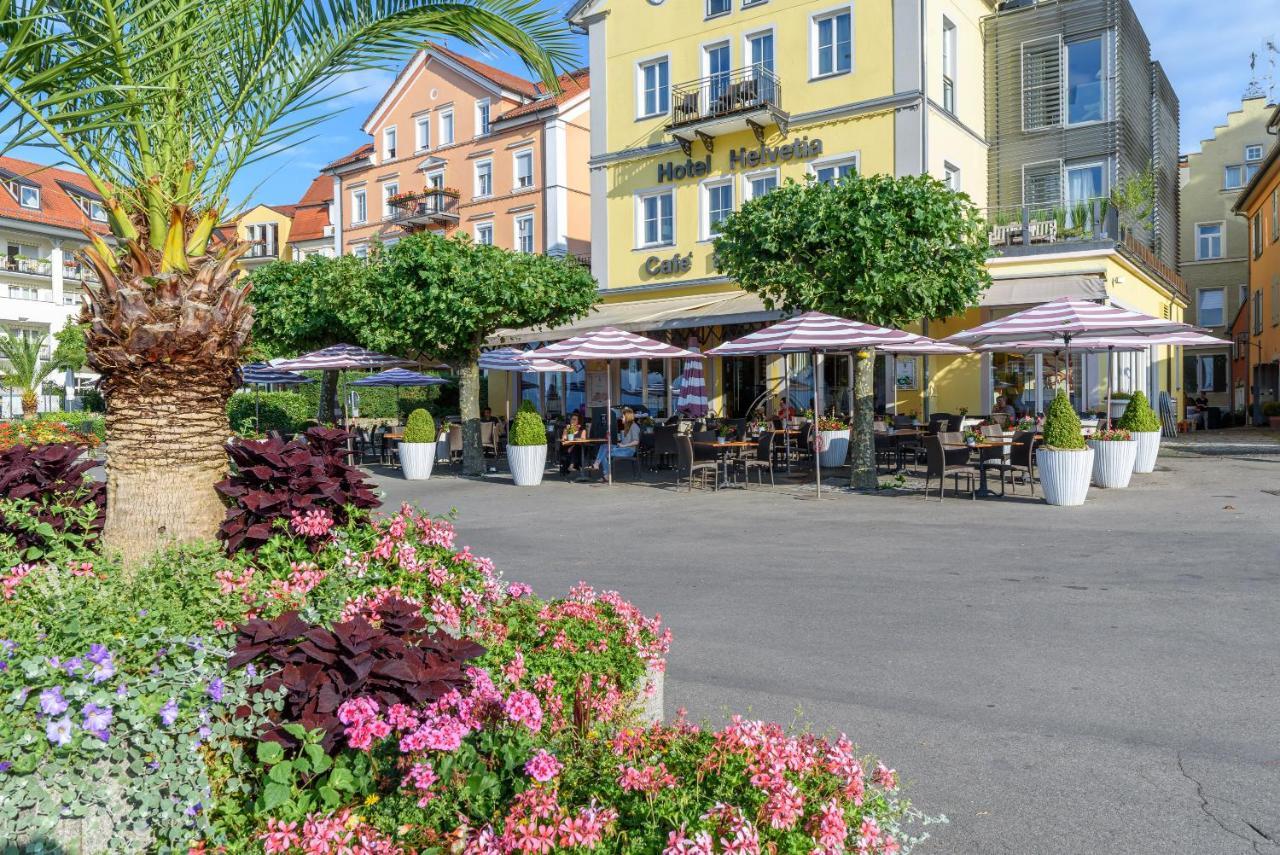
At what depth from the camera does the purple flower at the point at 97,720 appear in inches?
86.8

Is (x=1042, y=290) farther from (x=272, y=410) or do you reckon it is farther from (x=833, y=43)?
(x=272, y=410)

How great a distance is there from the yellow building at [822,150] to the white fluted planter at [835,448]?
317 centimetres

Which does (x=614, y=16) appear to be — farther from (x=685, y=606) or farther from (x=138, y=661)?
(x=138, y=661)

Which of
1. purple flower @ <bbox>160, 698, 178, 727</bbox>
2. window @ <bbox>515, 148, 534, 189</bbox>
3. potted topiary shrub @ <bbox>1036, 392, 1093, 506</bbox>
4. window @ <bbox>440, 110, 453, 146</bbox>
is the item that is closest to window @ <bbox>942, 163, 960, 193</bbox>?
potted topiary shrub @ <bbox>1036, 392, 1093, 506</bbox>

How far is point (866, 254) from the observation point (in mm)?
13609

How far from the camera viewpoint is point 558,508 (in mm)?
12562

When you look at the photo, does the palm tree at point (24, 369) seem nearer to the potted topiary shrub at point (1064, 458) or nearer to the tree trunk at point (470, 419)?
the tree trunk at point (470, 419)

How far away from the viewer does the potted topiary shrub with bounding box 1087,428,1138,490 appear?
13.0m

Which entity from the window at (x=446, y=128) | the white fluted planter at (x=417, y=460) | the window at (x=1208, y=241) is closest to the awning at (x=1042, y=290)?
the white fluted planter at (x=417, y=460)

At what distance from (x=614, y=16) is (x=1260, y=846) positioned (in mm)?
25822

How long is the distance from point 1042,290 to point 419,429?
12.1 meters

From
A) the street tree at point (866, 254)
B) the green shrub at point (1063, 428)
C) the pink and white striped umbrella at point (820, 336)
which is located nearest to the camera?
the green shrub at point (1063, 428)

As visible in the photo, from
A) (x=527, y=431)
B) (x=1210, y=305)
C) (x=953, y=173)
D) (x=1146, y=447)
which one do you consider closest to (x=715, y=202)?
(x=953, y=173)

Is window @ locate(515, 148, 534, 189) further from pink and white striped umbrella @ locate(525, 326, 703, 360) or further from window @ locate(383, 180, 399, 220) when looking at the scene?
pink and white striped umbrella @ locate(525, 326, 703, 360)
